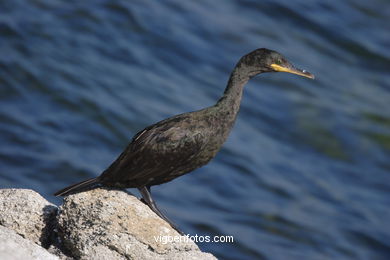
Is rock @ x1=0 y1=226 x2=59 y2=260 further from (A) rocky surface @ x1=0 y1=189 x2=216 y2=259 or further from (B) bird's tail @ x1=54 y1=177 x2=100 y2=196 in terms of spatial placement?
(B) bird's tail @ x1=54 y1=177 x2=100 y2=196

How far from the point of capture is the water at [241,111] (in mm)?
14359

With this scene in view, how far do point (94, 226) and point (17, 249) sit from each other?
86cm

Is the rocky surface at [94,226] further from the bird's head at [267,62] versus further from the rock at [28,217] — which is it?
the bird's head at [267,62]

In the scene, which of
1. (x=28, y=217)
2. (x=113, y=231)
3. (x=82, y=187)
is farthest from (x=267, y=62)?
(x=28, y=217)

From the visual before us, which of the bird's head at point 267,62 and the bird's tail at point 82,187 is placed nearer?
the bird's tail at point 82,187

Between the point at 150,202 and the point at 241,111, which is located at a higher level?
the point at 241,111

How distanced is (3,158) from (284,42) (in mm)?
8538

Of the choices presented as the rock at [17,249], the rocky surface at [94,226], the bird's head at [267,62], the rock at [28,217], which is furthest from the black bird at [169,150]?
the rock at [17,249]

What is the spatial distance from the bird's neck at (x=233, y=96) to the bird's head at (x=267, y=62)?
0.07 meters

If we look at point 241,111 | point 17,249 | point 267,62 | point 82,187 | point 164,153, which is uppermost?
point 241,111

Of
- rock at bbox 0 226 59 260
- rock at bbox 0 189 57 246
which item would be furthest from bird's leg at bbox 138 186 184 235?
rock at bbox 0 226 59 260

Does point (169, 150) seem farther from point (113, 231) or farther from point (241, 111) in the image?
point (241, 111)

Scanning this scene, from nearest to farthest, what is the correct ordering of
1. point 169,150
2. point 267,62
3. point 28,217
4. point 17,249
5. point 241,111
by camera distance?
point 17,249, point 28,217, point 169,150, point 267,62, point 241,111

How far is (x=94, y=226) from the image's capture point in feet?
22.0
